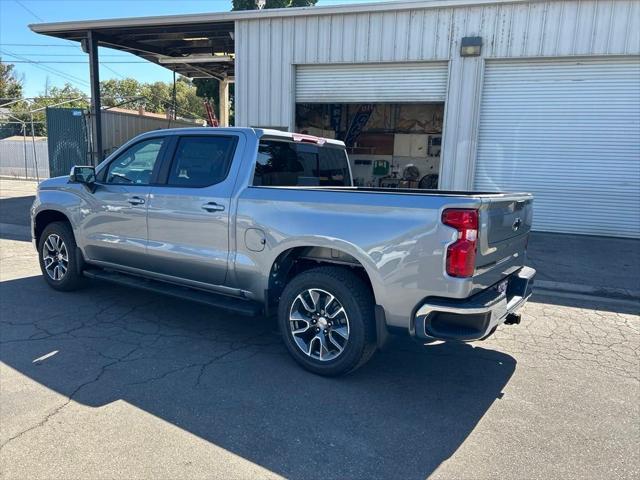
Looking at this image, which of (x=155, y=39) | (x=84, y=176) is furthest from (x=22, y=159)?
(x=84, y=176)

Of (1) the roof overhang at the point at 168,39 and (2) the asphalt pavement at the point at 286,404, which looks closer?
(2) the asphalt pavement at the point at 286,404

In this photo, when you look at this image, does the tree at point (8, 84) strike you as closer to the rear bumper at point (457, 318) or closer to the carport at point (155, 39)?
the carport at point (155, 39)

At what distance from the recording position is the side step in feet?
13.9

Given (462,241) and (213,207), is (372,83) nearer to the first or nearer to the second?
(213,207)

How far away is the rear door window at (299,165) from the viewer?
4.46 m

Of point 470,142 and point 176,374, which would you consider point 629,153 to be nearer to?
point 470,142

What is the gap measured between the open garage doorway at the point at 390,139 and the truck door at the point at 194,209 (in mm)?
11614

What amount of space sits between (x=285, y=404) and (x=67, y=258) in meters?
3.72

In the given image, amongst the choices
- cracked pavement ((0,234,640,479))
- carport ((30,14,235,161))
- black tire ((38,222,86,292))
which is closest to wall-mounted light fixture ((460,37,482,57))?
carport ((30,14,235,161))

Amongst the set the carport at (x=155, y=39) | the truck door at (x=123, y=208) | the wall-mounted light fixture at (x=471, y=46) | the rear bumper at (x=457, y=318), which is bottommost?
the rear bumper at (x=457, y=318)

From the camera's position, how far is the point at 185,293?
185 inches

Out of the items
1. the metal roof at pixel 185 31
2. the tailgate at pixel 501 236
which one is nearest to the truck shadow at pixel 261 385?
the tailgate at pixel 501 236

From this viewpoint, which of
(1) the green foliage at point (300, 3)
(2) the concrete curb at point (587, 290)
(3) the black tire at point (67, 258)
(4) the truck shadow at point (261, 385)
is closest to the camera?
(4) the truck shadow at point (261, 385)

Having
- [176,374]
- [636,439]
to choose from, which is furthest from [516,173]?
[176,374]
